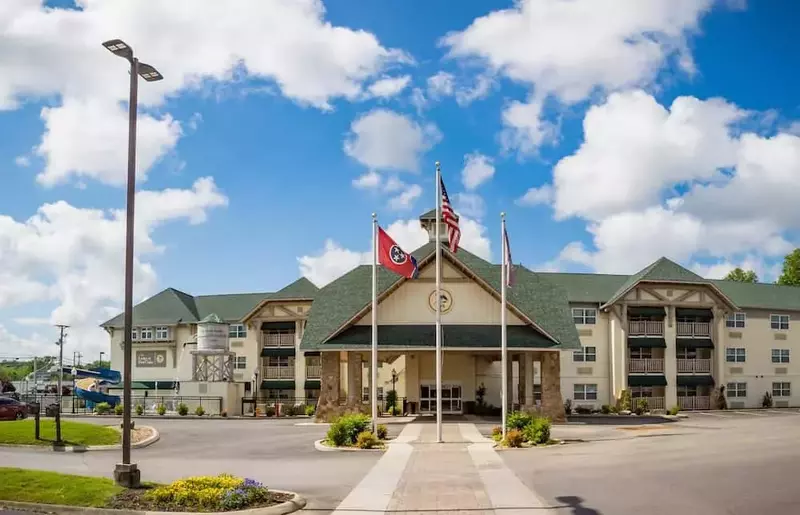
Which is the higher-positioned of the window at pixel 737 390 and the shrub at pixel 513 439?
the shrub at pixel 513 439

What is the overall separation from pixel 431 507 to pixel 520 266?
35.6 metres

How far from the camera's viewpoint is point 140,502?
16.5 m

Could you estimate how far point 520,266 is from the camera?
169ft

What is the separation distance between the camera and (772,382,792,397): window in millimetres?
64775

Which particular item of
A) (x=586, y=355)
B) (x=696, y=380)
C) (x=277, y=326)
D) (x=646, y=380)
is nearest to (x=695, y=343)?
(x=696, y=380)

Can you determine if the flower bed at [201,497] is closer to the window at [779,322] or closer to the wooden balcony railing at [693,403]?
the wooden balcony railing at [693,403]

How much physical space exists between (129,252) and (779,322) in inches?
2346

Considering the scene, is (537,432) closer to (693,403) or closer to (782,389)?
(693,403)

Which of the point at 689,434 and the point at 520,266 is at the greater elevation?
the point at 520,266

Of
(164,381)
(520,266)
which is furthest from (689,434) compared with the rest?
(164,381)

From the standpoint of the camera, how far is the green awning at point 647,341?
59.8 meters

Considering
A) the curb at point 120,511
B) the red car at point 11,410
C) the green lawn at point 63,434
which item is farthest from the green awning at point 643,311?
the curb at point 120,511

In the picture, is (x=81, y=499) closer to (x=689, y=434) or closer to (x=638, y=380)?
(x=689, y=434)

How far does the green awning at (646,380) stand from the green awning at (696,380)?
157 cm
